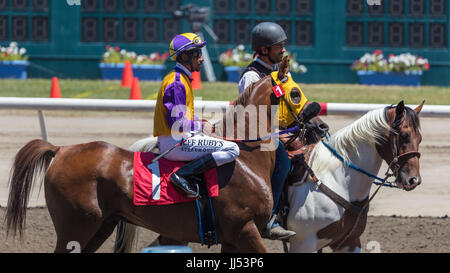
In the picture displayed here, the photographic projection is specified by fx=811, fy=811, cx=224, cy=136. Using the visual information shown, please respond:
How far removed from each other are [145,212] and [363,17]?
14998 mm

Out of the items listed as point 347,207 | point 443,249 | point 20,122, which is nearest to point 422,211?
point 443,249

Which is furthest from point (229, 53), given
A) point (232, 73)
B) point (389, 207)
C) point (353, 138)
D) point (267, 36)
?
point (353, 138)

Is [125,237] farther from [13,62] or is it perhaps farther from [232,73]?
[13,62]

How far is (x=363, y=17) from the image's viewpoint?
19609mm

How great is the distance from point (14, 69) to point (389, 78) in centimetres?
929

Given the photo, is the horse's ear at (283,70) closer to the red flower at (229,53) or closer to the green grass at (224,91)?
the green grass at (224,91)

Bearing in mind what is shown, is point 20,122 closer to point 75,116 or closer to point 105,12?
point 75,116

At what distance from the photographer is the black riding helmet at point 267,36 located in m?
6.22

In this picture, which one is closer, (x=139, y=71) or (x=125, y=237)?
(x=125, y=237)

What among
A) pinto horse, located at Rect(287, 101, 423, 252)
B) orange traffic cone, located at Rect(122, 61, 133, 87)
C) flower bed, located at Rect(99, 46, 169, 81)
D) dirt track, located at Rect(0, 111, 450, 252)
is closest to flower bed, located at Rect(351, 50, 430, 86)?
flower bed, located at Rect(99, 46, 169, 81)

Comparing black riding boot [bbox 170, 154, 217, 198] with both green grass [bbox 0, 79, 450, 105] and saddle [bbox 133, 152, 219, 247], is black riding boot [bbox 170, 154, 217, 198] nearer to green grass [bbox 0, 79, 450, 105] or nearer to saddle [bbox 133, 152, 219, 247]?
saddle [bbox 133, 152, 219, 247]

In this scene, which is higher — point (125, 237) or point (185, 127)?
point (185, 127)

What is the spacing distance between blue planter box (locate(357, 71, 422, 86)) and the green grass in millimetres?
299

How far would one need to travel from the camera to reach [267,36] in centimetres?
623
